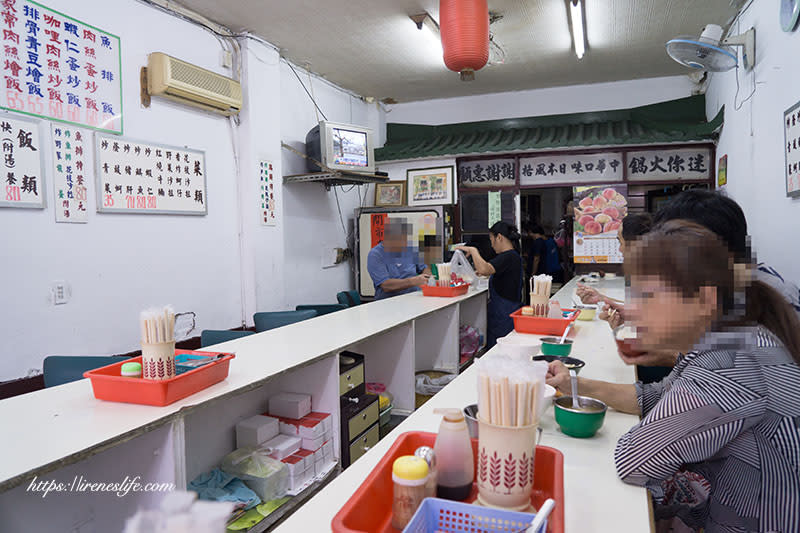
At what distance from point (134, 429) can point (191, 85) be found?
3122mm

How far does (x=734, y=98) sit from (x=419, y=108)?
3.90 meters

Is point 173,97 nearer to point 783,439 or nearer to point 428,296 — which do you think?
point 428,296

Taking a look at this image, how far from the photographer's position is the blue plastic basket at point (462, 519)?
80cm

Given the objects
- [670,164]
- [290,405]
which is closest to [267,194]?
[290,405]

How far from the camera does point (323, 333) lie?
8.55 ft

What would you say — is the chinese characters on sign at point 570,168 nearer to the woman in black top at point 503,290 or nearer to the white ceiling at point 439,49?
the white ceiling at point 439,49

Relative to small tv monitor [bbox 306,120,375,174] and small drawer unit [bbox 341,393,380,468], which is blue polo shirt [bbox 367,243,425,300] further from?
small drawer unit [bbox 341,393,380,468]

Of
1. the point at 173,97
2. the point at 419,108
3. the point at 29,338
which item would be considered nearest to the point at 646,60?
the point at 419,108

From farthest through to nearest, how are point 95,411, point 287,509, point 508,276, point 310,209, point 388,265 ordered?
point 310,209
point 388,265
point 508,276
point 287,509
point 95,411

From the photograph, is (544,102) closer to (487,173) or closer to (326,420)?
(487,173)

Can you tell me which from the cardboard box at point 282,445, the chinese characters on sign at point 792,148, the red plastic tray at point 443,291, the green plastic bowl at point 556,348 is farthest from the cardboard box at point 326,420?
the chinese characters on sign at point 792,148

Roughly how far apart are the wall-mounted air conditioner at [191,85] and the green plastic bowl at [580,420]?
348 centimetres

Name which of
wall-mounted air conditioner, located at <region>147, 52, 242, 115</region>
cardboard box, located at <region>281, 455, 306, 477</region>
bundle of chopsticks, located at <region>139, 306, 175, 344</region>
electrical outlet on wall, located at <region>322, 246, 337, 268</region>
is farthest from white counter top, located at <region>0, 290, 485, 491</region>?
electrical outlet on wall, located at <region>322, 246, 337, 268</region>

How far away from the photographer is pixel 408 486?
0.89 m
